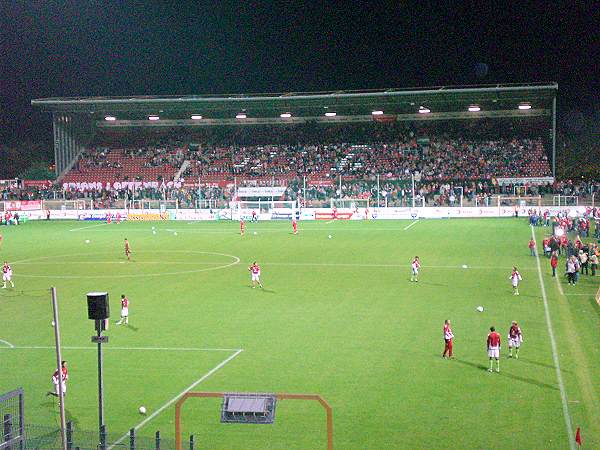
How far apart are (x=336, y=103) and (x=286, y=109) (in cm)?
700

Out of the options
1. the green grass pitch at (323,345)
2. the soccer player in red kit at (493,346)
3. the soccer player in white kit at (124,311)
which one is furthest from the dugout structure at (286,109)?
the soccer player in red kit at (493,346)

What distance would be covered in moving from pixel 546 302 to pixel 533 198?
145ft

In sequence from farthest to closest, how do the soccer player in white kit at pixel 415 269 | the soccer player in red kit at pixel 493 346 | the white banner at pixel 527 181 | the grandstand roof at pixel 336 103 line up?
the grandstand roof at pixel 336 103
the white banner at pixel 527 181
the soccer player in white kit at pixel 415 269
the soccer player in red kit at pixel 493 346

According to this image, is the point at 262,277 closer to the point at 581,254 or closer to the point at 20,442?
the point at 581,254

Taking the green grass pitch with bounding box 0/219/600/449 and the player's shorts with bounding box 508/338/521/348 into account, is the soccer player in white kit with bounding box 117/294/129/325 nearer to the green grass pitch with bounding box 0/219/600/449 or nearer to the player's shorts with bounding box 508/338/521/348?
the green grass pitch with bounding box 0/219/600/449

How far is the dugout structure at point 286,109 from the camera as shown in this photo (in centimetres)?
7725

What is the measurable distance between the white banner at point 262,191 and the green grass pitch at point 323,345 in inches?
1269

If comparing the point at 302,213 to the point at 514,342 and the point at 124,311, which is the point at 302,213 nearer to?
the point at 124,311

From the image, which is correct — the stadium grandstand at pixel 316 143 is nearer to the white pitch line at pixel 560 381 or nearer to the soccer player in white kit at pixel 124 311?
the white pitch line at pixel 560 381

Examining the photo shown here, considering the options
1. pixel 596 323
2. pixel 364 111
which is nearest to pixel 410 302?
pixel 596 323

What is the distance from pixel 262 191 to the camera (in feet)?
261

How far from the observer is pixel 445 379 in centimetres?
1908

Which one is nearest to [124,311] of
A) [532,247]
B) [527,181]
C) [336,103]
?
[532,247]

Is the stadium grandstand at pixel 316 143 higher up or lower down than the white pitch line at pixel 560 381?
higher up
